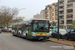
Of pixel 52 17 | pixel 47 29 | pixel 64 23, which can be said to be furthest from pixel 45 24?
pixel 52 17

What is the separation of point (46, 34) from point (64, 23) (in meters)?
50.6

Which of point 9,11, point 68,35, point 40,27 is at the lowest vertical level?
point 68,35

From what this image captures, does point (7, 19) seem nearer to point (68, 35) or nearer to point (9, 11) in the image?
point (9, 11)

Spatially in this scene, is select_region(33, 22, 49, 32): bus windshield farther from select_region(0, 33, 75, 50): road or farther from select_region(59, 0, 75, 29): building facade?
select_region(59, 0, 75, 29): building facade

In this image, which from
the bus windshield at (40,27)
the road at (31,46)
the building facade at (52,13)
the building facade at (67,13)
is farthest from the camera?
the building facade at (52,13)

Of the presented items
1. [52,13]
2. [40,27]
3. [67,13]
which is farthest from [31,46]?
[52,13]

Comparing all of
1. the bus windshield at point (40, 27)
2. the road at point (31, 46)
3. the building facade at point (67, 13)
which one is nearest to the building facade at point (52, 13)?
the building facade at point (67, 13)

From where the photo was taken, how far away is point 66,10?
2461 inches

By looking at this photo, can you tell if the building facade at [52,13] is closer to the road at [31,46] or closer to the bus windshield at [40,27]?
the bus windshield at [40,27]

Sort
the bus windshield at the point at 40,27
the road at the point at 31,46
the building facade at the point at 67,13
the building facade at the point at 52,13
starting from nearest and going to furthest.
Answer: the road at the point at 31,46 < the bus windshield at the point at 40,27 < the building facade at the point at 67,13 < the building facade at the point at 52,13

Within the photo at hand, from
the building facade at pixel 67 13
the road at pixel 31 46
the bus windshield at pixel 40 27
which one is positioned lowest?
→ the road at pixel 31 46

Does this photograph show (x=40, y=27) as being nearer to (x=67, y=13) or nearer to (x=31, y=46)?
(x=31, y=46)

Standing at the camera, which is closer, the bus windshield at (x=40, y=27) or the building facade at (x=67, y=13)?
the bus windshield at (x=40, y=27)

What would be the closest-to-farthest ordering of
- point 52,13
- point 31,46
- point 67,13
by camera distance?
1. point 31,46
2. point 67,13
3. point 52,13
